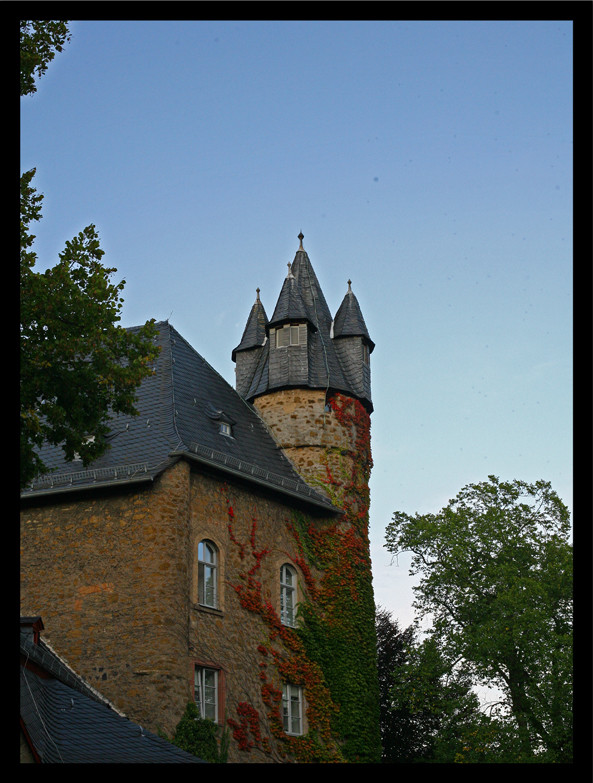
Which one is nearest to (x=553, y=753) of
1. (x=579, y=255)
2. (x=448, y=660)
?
(x=448, y=660)

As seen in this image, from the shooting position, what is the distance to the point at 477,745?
25297 mm

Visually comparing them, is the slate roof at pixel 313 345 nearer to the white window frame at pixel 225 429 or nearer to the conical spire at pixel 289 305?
the conical spire at pixel 289 305

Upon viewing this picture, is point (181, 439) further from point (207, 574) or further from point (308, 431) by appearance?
point (308, 431)

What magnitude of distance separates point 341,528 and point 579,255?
21.0 metres

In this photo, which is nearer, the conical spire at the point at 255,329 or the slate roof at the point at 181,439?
the slate roof at the point at 181,439

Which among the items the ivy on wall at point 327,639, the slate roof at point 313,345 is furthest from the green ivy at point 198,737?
the slate roof at point 313,345

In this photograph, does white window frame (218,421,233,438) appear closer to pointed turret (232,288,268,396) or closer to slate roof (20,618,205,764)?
pointed turret (232,288,268,396)

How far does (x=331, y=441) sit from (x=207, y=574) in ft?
19.4

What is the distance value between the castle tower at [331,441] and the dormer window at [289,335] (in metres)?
0.03

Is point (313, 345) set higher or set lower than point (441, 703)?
higher

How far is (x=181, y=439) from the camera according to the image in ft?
71.9

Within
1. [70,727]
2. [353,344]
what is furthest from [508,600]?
[70,727]

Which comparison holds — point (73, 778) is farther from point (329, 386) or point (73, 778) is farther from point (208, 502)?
point (329, 386)

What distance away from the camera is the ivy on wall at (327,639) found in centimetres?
2191
